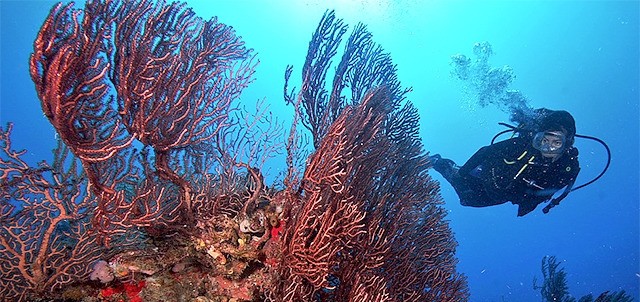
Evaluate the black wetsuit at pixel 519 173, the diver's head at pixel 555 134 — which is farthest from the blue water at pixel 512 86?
the diver's head at pixel 555 134

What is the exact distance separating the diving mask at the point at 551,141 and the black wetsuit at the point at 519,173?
196 mm

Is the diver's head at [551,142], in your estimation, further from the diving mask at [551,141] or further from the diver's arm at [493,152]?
the diver's arm at [493,152]

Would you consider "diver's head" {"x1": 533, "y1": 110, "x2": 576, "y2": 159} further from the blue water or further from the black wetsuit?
the blue water

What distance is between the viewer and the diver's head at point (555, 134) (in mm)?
6941

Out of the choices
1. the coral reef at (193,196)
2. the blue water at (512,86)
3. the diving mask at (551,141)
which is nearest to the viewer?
the coral reef at (193,196)

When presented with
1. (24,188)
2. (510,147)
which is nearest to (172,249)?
(24,188)

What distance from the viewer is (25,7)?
146 feet

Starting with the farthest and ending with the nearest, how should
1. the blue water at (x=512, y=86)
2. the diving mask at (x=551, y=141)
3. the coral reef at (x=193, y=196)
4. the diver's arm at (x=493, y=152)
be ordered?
the blue water at (x=512, y=86) → the diver's arm at (x=493, y=152) → the diving mask at (x=551, y=141) → the coral reef at (x=193, y=196)

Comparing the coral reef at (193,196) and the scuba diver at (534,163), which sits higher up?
the scuba diver at (534,163)

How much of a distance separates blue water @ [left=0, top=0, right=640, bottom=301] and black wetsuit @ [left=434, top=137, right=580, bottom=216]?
124 ft

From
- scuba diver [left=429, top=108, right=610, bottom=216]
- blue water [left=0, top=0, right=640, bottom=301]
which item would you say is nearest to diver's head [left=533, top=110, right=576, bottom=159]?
scuba diver [left=429, top=108, right=610, bottom=216]

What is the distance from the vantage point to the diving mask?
692 cm

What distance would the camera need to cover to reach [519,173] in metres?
7.27

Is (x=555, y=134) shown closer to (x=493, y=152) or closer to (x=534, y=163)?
(x=534, y=163)
